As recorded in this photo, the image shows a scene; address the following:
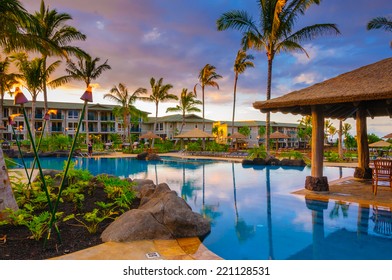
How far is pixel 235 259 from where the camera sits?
4.39 m

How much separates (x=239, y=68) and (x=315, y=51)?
466 inches

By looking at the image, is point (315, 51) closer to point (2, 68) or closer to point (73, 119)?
point (2, 68)

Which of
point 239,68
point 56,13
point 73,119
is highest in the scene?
point 56,13

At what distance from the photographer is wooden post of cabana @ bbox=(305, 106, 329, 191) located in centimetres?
846

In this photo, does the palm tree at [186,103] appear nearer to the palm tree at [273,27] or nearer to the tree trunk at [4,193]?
the palm tree at [273,27]

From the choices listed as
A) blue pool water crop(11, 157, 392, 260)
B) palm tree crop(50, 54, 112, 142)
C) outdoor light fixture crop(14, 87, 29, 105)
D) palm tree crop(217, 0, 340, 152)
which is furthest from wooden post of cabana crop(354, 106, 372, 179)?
palm tree crop(50, 54, 112, 142)

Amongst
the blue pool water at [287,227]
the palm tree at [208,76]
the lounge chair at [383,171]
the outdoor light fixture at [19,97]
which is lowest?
the blue pool water at [287,227]

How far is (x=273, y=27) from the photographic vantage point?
15.9 metres

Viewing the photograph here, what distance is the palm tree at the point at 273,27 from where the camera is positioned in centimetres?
1611

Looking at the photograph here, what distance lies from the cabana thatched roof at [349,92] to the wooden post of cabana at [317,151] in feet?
1.28

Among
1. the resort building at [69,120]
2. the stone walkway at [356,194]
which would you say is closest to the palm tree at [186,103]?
the resort building at [69,120]

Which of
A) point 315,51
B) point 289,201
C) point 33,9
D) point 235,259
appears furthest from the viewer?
point 33,9

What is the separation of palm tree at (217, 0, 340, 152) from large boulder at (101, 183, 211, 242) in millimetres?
13354
